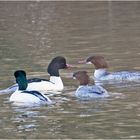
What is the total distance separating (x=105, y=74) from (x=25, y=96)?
139 inches

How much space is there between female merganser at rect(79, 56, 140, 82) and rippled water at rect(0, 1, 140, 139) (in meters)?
0.39

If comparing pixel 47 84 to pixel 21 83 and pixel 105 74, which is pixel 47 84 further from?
pixel 105 74

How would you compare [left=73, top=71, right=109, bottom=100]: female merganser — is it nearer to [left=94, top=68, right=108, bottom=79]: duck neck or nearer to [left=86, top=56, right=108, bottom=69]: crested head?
[left=94, top=68, right=108, bottom=79]: duck neck

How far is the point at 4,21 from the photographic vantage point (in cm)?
3272

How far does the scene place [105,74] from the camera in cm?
1917

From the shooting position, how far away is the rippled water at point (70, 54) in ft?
45.0

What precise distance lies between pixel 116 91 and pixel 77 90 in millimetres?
844

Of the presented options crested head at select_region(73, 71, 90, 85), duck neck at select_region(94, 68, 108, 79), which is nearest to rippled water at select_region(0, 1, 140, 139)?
crested head at select_region(73, 71, 90, 85)

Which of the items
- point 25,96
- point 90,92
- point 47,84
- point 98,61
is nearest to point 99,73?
point 98,61

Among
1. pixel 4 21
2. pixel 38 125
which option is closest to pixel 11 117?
pixel 38 125

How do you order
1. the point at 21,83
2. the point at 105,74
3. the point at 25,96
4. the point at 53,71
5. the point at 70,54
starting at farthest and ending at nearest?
the point at 70,54 < the point at 105,74 < the point at 53,71 < the point at 21,83 < the point at 25,96

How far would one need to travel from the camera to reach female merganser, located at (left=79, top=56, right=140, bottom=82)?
18.5 meters

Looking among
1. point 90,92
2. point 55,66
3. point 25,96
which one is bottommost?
point 90,92

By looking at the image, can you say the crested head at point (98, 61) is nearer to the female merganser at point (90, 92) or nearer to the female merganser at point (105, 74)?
the female merganser at point (105, 74)
